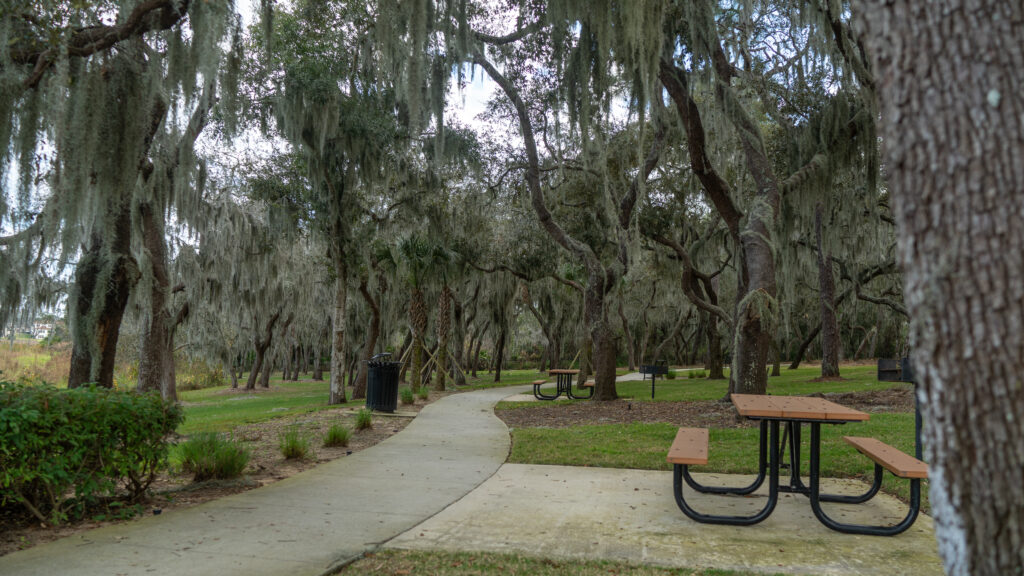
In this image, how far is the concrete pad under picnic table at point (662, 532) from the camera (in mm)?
3492

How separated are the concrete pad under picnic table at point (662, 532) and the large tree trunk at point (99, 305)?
12.4 ft

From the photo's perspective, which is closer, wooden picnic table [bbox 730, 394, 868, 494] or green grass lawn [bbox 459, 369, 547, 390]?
wooden picnic table [bbox 730, 394, 868, 494]

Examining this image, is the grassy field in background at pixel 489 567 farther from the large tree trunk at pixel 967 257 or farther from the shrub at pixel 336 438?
the shrub at pixel 336 438

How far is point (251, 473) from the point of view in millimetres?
5988

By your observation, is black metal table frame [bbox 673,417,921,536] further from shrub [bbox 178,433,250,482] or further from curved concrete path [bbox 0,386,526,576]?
shrub [bbox 178,433,250,482]

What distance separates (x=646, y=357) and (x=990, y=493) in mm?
43432

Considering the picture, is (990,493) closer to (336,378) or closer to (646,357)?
(336,378)

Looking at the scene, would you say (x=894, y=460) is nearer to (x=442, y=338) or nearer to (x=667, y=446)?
(x=667, y=446)

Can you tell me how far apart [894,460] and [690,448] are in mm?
1297

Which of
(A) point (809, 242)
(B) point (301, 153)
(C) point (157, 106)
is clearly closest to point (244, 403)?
(B) point (301, 153)

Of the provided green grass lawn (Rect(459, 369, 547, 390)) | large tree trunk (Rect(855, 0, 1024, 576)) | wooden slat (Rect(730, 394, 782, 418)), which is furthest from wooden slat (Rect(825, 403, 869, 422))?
green grass lawn (Rect(459, 369, 547, 390))

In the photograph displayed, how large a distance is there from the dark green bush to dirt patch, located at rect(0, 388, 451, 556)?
0.13 metres

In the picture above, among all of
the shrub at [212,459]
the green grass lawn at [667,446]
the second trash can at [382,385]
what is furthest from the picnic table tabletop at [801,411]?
the second trash can at [382,385]

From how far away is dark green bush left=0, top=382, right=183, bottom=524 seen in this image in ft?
12.2
